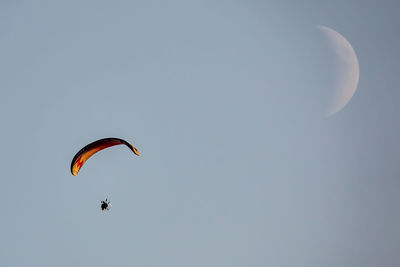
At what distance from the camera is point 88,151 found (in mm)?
26219

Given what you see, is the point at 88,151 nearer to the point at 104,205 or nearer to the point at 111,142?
the point at 111,142

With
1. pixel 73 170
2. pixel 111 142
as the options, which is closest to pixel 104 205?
pixel 73 170

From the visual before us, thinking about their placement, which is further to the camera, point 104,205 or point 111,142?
point 104,205

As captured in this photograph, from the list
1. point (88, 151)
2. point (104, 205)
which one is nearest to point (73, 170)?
point (88, 151)

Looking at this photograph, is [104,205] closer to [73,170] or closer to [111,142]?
[73,170]

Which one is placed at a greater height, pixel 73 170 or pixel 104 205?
pixel 73 170

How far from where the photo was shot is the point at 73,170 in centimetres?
2644

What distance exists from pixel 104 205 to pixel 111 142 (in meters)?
5.32

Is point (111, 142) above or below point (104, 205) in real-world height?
above

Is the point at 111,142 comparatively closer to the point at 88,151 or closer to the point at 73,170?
the point at 88,151

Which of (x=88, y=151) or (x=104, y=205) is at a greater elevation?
(x=88, y=151)

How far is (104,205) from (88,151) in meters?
4.38

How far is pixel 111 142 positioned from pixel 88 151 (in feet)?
7.32

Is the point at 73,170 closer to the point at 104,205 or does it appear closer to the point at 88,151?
the point at 88,151
